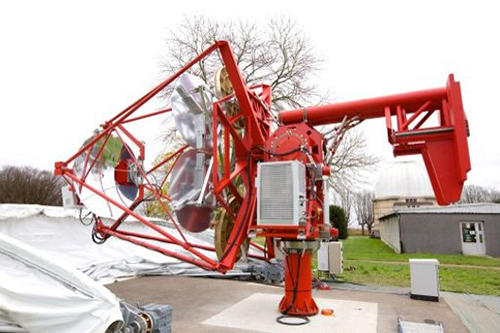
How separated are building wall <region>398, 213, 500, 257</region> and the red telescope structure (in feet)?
56.5

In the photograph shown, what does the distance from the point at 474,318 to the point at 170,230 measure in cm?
950

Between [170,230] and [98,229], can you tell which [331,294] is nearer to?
[98,229]

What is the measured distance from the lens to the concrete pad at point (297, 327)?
5441 millimetres

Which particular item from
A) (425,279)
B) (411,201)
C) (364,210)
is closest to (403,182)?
(411,201)

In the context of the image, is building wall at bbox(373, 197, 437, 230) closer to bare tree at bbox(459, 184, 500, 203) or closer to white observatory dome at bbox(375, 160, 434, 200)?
white observatory dome at bbox(375, 160, 434, 200)

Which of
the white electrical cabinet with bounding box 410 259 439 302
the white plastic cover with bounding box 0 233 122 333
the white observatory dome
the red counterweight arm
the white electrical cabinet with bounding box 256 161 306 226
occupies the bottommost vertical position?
the white electrical cabinet with bounding box 410 259 439 302

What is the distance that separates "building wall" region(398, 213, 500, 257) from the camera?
2030 cm

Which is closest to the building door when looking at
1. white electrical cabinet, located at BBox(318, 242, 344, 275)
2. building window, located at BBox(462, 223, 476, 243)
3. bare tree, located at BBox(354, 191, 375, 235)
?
building window, located at BBox(462, 223, 476, 243)

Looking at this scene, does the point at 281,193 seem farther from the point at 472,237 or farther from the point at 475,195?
the point at 475,195

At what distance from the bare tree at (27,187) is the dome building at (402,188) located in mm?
34526

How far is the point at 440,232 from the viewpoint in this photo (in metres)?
21.0

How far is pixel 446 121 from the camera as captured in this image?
511cm

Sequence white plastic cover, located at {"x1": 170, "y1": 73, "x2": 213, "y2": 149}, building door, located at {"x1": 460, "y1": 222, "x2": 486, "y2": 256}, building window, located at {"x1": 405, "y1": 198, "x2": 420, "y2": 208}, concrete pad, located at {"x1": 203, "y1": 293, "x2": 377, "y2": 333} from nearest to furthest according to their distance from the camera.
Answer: concrete pad, located at {"x1": 203, "y1": 293, "x2": 377, "y2": 333}, white plastic cover, located at {"x1": 170, "y1": 73, "x2": 213, "y2": 149}, building door, located at {"x1": 460, "y1": 222, "x2": 486, "y2": 256}, building window, located at {"x1": 405, "y1": 198, "x2": 420, "y2": 208}

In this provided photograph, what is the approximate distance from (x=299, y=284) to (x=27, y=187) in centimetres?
4152
